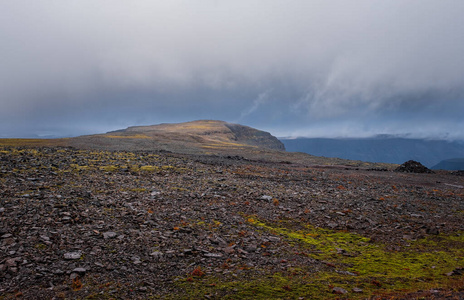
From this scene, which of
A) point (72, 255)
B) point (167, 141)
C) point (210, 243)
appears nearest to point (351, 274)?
point (210, 243)

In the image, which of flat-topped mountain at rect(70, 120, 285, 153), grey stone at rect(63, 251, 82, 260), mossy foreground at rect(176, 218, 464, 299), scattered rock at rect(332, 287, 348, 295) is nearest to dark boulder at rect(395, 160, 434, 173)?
mossy foreground at rect(176, 218, 464, 299)

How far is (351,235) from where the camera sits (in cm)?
1145

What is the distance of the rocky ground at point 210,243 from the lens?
6441 mm

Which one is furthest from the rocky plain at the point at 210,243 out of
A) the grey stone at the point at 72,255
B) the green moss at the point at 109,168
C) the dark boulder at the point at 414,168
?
the dark boulder at the point at 414,168

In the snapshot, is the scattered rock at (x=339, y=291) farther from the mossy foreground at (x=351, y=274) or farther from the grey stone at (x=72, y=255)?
the grey stone at (x=72, y=255)

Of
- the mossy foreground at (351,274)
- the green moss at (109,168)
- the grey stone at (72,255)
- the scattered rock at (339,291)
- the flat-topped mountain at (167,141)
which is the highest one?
the flat-topped mountain at (167,141)

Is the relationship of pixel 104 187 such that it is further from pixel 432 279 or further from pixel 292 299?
pixel 432 279

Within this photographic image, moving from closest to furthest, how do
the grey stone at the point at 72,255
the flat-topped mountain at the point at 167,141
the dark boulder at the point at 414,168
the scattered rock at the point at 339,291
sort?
the scattered rock at the point at 339,291
the grey stone at the point at 72,255
the dark boulder at the point at 414,168
the flat-topped mountain at the point at 167,141

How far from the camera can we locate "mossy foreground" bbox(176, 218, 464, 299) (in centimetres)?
638

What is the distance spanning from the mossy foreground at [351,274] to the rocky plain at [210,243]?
1.5 inches

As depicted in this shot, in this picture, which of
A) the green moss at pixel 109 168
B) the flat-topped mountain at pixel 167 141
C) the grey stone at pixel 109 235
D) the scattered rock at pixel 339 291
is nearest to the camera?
the scattered rock at pixel 339 291

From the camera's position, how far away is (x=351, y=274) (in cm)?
764

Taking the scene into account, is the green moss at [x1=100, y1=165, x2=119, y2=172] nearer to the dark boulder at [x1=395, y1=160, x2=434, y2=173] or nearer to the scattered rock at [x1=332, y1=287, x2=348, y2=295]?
the scattered rock at [x1=332, y1=287, x2=348, y2=295]

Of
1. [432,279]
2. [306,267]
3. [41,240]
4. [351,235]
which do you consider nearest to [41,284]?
[41,240]
